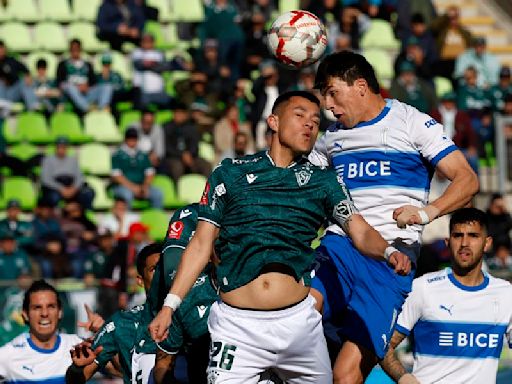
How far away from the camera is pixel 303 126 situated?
7781mm

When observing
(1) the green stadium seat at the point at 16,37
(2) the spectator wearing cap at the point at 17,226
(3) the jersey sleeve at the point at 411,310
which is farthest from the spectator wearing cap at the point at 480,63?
(3) the jersey sleeve at the point at 411,310

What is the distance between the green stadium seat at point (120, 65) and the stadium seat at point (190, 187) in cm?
293

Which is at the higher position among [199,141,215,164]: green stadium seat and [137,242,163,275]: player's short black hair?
[137,242,163,275]: player's short black hair

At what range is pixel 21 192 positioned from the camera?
1841 centimetres

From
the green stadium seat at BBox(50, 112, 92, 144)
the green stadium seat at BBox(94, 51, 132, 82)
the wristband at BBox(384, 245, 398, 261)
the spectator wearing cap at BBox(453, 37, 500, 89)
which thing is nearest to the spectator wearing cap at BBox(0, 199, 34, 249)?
the green stadium seat at BBox(50, 112, 92, 144)

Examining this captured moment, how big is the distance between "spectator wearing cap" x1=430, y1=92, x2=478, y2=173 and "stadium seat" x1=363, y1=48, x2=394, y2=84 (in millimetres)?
1868

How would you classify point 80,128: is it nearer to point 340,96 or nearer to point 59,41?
point 59,41

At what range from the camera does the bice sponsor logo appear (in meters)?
8.73

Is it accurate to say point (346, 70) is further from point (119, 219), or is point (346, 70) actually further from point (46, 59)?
point (46, 59)

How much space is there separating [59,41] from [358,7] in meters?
4.70

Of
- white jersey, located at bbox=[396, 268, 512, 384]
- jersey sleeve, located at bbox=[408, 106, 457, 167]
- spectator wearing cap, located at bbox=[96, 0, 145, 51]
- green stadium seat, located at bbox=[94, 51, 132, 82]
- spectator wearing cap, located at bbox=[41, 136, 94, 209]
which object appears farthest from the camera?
spectator wearing cap, located at bbox=[96, 0, 145, 51]

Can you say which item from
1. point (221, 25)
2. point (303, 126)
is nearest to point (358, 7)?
point (221, 25)

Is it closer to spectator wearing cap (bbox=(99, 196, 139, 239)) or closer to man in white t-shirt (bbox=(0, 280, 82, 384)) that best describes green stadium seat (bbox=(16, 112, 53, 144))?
spectator wearing cap (bbox=(99, 196, 139, 239))

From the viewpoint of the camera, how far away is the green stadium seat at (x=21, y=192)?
723 inches
